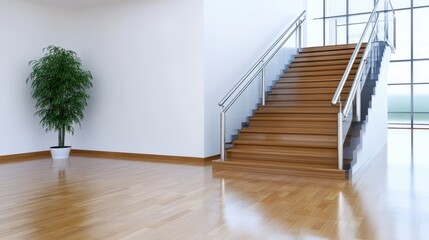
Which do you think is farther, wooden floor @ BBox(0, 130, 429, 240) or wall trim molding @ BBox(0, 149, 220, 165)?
wall trim molding @ BBox(0, 149, 220, 165)

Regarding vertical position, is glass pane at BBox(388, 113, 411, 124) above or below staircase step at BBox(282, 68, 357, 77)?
below

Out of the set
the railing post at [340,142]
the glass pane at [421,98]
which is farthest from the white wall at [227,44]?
the glass pane at [421,98]

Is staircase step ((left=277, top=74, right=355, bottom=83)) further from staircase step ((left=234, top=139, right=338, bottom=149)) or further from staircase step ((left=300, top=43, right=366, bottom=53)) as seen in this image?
staircase step ((left=234, top=139, right=338, bottom=149))

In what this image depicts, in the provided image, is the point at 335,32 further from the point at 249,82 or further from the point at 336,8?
the point at 249,82

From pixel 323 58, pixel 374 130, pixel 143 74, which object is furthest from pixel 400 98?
→ pixel 143 74

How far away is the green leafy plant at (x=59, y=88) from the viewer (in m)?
7.43

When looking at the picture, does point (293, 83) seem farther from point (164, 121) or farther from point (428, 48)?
point (428, 48)

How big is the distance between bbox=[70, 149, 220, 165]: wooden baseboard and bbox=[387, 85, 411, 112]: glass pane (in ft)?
30.9

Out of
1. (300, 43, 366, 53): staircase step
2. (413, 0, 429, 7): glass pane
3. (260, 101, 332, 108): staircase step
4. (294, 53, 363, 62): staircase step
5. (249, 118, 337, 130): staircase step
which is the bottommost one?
(249, 118, 337, 130): staircase step

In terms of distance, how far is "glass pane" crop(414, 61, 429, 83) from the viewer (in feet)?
44.1

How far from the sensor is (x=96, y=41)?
316 inches

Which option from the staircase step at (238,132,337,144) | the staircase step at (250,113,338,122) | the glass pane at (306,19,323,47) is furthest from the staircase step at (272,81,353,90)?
the glass pane at (306,19,323,47)

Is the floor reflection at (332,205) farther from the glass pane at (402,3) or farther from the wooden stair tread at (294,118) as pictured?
the glass pane at (402,3)

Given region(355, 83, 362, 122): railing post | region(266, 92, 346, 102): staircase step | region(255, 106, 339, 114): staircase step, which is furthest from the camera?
region(266, 92, 346, 102): staircase step
